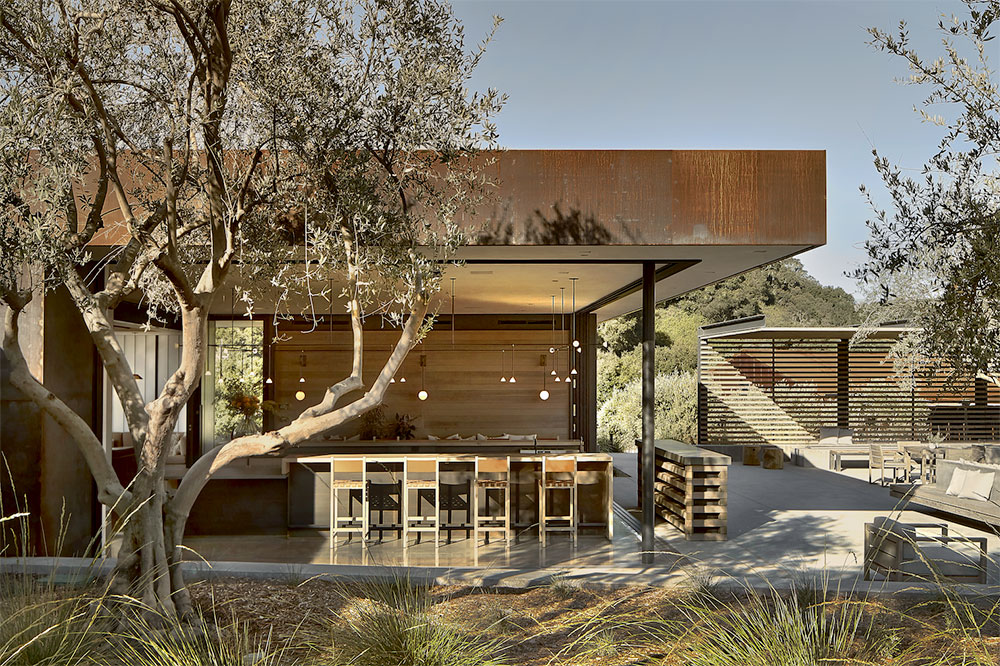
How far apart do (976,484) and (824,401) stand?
822 cm

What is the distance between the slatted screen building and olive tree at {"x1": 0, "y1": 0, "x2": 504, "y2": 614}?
44.0 ft

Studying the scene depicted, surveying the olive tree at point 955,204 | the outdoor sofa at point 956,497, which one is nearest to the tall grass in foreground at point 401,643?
the olive tree at point 955,204

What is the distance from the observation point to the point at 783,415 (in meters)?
17.4

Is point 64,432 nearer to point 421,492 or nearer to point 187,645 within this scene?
point 421,492

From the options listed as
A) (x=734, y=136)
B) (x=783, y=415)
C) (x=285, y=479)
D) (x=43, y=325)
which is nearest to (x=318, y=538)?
(x=285, y=479)

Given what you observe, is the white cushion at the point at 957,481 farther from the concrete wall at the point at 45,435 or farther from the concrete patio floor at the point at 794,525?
the concrete wall at the point at 45,435

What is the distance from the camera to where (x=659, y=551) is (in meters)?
5.45

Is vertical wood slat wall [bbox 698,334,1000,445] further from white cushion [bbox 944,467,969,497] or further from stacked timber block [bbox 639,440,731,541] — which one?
stacked timber block [bbox 639,440,731,541]

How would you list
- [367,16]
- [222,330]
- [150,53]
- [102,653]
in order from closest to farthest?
1. [102,653]
2. [367,16]
3. [150,53]
4. [222,330]

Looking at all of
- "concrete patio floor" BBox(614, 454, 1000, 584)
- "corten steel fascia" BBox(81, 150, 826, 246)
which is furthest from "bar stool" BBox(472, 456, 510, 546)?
"corten steel fascia" BBox(81, 150, 826, 246)

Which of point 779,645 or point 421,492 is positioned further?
point 421,492

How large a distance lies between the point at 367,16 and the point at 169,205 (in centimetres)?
164

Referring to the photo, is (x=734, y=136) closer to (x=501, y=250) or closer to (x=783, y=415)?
(x=783, y=415)

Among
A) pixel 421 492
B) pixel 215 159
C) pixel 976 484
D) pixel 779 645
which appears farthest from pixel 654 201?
pixel 976 484
